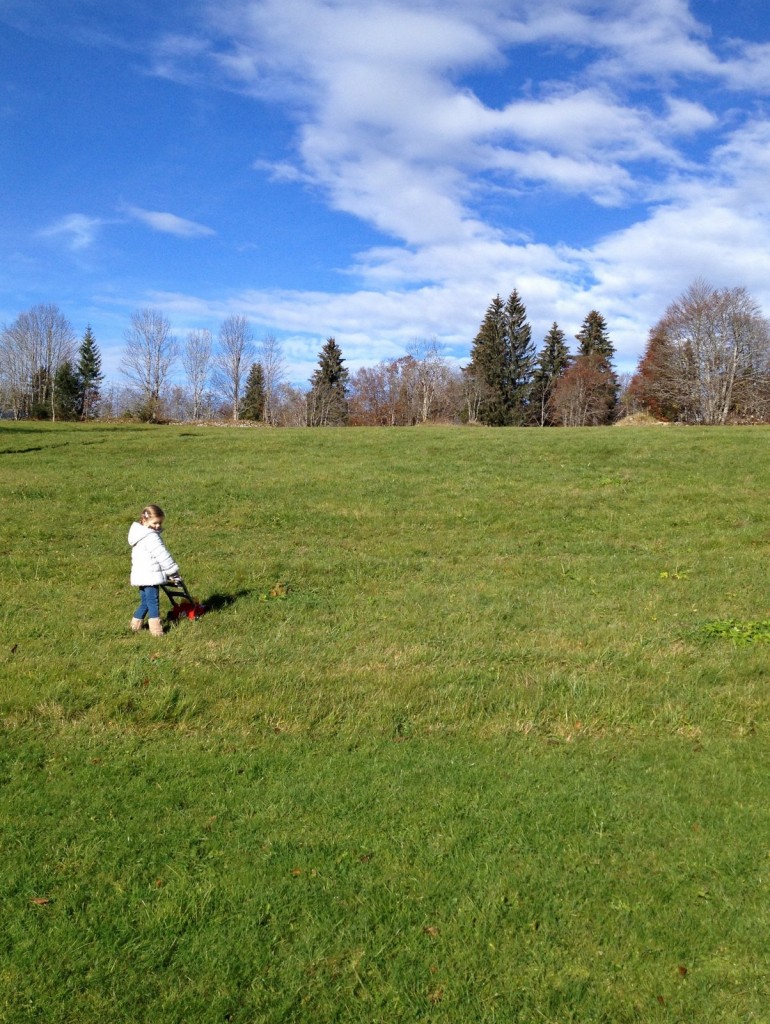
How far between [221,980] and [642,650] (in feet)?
20.1

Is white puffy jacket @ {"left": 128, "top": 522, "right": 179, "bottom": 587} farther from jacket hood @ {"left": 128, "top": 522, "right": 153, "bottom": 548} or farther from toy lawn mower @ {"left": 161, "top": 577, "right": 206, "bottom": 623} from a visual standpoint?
toy lawn mower @ {"left": 161, "top": 577, "right": 206, "bottom": 623}

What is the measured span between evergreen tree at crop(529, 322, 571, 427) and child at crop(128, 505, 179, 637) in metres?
77.7

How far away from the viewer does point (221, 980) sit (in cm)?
359

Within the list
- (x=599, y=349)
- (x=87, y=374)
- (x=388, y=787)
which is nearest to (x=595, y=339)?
(x=599, y=349)

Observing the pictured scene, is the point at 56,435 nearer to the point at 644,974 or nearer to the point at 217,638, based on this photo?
the point at 217,638

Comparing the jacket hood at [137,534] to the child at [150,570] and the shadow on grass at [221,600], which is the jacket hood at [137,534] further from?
the shadow on grass at [221,600]

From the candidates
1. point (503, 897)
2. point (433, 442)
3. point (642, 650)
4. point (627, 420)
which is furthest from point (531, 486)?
point (627, 420)

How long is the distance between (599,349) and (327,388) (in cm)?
3225

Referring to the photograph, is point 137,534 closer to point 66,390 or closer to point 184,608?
point 184,608

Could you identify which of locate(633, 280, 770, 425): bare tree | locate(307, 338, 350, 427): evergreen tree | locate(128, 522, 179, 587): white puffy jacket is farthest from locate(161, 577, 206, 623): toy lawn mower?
locate(307, 338, 350, 427): evergreen tree

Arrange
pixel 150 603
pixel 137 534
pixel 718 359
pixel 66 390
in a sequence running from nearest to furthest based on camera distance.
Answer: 1. pixel 150 603
2. pixel 137 534
3. pixel 718 359
4. pixel 66 390

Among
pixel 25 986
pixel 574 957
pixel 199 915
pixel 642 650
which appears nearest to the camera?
pixel 25 986

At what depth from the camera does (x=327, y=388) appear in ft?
265

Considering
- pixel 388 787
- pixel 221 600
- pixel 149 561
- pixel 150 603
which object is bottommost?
pixel 388 787
